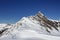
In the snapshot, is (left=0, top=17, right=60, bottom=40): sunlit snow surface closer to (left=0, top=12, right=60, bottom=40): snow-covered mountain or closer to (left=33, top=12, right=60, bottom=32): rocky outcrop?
(left=0, top=12, right=60, bottom=40): snow-covered mountain

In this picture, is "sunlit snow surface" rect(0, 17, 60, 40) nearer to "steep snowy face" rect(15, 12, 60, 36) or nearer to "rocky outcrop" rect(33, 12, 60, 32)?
"steep snowy face" rect(15, 12, 60, 36)

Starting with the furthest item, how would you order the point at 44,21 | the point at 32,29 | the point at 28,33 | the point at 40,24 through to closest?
1. the point at 44,21
2. the point at 40,24
3. the point at 32,29
4. the point at 28,33

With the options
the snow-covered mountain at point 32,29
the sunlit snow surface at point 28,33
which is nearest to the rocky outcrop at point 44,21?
the snow-covered mountain at point 32,29

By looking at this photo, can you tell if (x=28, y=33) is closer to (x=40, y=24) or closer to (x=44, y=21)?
(x=40, y=24)

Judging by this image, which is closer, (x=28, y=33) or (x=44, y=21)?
(x=28, y=33)

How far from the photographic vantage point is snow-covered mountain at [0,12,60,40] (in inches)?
1256

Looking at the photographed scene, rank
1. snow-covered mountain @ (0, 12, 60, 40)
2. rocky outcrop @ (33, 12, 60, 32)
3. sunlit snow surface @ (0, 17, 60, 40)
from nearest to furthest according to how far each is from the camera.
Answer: sunlit snow surface @ (0, 17, 60, 40) < snow-covered mountain @ (0, 12, 60, 40) < rocky outcrop @ (33, 12, 60, 32)

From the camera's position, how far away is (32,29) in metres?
35.9

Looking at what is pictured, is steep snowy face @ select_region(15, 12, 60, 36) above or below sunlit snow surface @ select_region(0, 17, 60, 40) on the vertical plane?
above

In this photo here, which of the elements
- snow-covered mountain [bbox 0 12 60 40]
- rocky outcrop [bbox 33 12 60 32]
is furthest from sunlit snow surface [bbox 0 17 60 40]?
rocky outcrop [bbox 33 12 60 32]

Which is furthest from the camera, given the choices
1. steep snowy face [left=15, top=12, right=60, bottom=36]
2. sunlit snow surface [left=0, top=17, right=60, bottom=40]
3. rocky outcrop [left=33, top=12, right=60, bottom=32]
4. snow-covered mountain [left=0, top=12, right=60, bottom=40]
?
rocky outcrop [left=33, top=12, right=60, bottom=32]

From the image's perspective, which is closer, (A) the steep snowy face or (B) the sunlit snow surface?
(B) the sunlit snow surface

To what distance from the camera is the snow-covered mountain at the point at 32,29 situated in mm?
31913

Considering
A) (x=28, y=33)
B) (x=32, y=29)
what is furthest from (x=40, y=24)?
(x=28, y=33)
